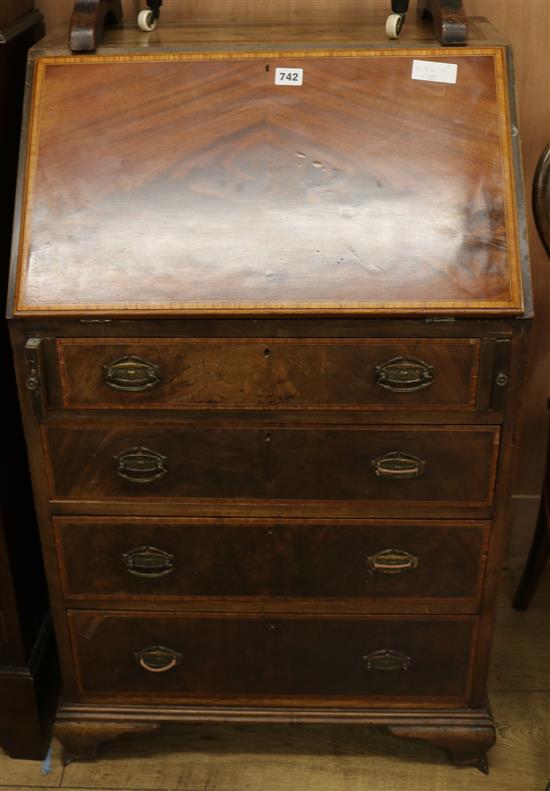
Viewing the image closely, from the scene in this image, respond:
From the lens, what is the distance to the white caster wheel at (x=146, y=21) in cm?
181

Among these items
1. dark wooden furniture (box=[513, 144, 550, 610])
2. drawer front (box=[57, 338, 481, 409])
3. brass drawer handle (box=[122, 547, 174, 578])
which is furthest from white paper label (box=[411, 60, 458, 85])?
brass drawer handle (box=[122, 547, 174, 578])

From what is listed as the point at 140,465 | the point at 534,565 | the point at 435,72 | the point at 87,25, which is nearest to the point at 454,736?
the point at 534,565

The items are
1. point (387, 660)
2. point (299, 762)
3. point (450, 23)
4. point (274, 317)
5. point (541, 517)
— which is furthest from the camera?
point (541, 517)

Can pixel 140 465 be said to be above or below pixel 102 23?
below

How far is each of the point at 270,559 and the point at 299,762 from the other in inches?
21.3

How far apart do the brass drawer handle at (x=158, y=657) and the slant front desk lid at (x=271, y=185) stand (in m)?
0.75

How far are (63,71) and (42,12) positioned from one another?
18.9 inches

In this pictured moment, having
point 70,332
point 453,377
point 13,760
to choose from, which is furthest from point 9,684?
point 453,377

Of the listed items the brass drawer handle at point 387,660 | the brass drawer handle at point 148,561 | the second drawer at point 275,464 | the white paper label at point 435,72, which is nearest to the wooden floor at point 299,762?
the brass drawer handle at point 387,660

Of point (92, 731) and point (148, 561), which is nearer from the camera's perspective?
point (148, 561)

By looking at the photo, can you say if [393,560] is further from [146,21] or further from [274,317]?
[146,21]

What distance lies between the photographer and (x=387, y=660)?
1.86 meters

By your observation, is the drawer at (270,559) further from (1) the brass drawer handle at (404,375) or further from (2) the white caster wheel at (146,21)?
(2) the white caster wheel at (146,21)

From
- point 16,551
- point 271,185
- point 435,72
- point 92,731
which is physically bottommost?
point 92,731
